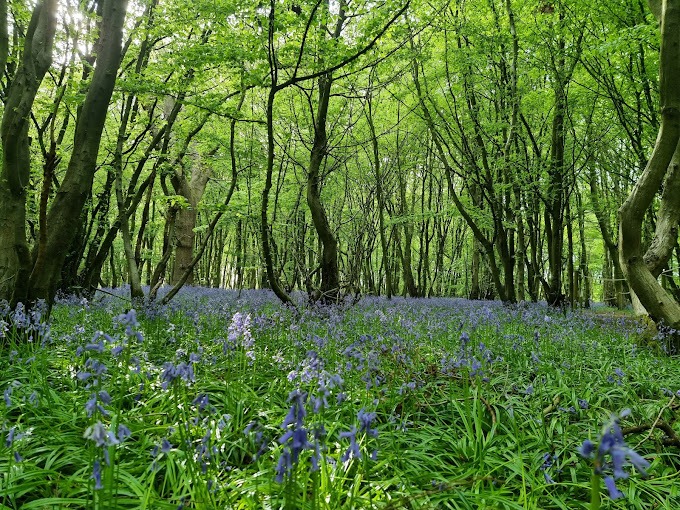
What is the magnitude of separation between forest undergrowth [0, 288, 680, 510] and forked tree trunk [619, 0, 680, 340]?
1.14m

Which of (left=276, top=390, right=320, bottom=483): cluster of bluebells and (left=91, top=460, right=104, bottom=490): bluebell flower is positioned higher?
(left=276, top=390, right=320, bottom=483): cluster of bluebells

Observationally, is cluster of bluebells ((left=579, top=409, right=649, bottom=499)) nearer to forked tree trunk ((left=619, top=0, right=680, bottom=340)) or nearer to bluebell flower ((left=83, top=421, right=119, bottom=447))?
bluebell flower ((left=83, top=421, right=119, bottom=447))

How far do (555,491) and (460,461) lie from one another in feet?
1.92

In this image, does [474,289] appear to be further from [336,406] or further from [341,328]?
[336,406]

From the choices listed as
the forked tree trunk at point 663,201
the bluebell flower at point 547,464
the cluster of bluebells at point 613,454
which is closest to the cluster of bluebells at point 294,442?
the cluster of bluebells at point 613,454

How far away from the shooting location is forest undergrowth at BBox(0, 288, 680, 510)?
1.77 m

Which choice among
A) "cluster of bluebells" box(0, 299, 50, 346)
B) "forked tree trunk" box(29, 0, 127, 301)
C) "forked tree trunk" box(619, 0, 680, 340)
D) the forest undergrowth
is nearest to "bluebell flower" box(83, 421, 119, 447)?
the forest undergrowth

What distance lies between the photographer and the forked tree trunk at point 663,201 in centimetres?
523

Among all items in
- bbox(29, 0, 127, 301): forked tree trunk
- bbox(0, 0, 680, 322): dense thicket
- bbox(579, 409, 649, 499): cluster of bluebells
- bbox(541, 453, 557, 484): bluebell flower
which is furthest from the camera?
bbox(0, 0, 680, 322): dense thicket

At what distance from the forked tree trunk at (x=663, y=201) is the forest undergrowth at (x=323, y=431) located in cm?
114

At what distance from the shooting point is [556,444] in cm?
284

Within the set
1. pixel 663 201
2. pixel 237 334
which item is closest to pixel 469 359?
pixel 237 334

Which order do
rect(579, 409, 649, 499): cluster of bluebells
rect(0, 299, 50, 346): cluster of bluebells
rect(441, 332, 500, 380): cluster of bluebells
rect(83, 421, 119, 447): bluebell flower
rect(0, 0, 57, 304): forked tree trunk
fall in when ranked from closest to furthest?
rect(579, 409, 649, 499): cluster of bluebells → rect(83, 421, 119, 447): bluebell flower → rect(441, 332, 500, 380): cluster of bluebells → rect(0, 299, 50, 346): cluster of bluebells → rect(0, 0, 57, 304): forked tree trunk

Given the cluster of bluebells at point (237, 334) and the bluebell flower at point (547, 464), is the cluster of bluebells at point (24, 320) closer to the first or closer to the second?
the cluster of bluebells at point (237, 334)
